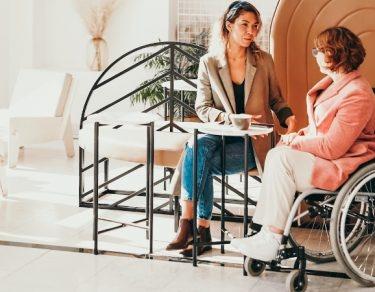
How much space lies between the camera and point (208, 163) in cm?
378

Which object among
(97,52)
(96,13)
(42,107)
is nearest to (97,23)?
(96,13)

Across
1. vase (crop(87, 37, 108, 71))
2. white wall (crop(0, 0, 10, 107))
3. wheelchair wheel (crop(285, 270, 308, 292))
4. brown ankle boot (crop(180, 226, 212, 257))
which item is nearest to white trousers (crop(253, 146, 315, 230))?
wheelchair wheel (crop(285, 270, 308, 292))

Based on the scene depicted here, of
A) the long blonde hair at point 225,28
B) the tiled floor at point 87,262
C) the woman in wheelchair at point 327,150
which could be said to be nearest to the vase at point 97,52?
the tiled floor at point 87,262

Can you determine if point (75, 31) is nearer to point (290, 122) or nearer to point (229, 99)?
point (229, 99)

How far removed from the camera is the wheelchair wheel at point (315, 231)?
11.5ft

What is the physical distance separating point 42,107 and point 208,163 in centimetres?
347

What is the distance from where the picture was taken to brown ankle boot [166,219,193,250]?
153 inches

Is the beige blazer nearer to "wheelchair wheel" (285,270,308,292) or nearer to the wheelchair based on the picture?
the wheelchair

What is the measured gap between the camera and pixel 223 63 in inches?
154

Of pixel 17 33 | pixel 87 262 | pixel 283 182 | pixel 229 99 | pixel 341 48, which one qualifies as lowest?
pixel 87 262

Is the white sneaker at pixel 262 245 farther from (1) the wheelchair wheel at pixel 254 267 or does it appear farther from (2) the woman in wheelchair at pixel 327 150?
(1) the wheelchair wheel at pixel 254 267

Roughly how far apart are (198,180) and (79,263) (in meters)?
0.69

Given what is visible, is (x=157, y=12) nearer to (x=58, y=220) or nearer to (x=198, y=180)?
(x=58, y=220)

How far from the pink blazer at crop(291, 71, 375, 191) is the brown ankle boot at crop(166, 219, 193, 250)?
74 cm
